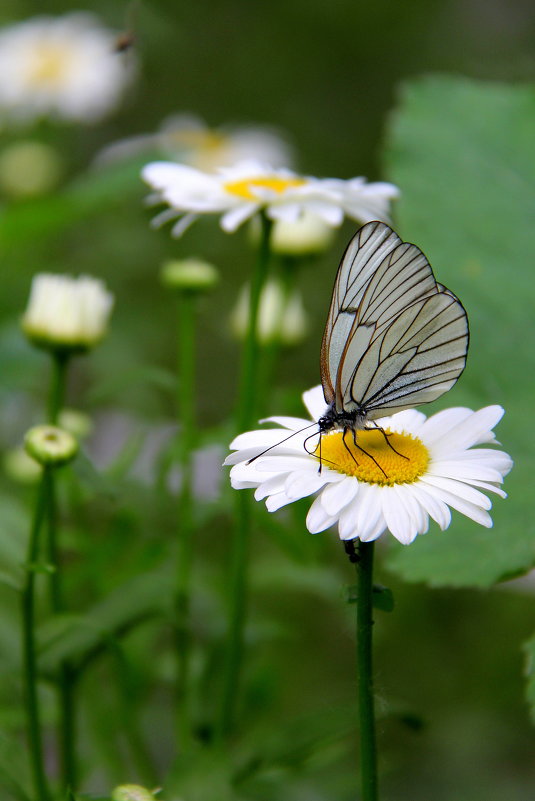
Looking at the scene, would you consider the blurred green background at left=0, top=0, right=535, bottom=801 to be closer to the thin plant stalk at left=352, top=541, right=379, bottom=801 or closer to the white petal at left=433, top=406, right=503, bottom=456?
the thin plant stalk at left=352, top=541, right=379, bottom=801

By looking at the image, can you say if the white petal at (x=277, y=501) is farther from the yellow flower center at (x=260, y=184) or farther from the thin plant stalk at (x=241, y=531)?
the yellow flower center at (x=260, y=184)

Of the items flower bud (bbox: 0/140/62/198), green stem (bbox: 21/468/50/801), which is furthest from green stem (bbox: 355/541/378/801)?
flower bud (bbox: 0/140/62/198)

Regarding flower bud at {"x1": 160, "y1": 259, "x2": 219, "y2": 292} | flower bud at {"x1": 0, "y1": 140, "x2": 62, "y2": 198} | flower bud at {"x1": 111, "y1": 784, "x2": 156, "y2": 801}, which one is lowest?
flower bud at {"x1": 111, "y1": 784, "x2": 156, "y2": 801}

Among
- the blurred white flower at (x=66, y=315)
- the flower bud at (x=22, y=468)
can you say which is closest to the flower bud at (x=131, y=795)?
the blurred white flower at (x=66, y=315)

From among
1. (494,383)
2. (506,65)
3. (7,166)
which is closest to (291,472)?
(494,383)

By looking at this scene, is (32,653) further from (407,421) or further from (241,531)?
(407,421)
